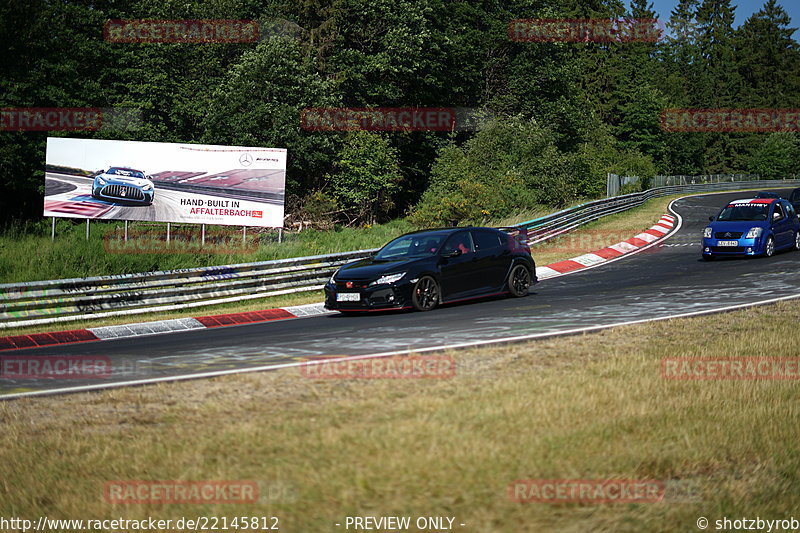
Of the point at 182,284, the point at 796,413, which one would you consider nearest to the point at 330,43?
the point at 182,284

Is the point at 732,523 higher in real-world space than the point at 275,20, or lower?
lower

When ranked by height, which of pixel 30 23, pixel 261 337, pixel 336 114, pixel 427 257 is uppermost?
pixel 30 23

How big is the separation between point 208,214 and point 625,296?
1459 cm

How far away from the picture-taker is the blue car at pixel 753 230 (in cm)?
2145

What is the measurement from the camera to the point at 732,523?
14.9 ft

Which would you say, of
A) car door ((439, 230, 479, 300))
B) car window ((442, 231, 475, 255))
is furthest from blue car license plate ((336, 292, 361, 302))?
car window ((442, 231, 475, 255))

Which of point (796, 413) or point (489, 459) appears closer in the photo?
point (489, 459)

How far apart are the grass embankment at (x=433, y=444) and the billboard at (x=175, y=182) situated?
56.9 ft

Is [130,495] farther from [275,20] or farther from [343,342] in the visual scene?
[275,20]

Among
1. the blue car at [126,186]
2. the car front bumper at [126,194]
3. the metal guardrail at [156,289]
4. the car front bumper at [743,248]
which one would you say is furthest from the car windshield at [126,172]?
the car front bumper at [743,248]

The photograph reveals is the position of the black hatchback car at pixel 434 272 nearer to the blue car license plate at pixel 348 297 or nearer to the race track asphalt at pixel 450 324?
the blue car license plate at pixel 348 297
